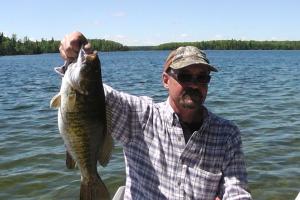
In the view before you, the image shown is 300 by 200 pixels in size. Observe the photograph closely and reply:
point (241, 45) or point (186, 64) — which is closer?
point (186, 64)

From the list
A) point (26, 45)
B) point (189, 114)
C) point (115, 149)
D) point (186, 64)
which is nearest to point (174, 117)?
point (189, 114)

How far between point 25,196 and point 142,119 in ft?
15.8

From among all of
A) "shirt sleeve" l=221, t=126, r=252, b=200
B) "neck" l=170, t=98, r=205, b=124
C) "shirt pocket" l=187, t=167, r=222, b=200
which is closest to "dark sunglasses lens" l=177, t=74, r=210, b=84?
"neck" l=170, t=98, r=205, b=124

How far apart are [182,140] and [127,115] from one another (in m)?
0.55

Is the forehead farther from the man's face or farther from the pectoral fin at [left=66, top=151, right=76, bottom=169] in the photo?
the pectoral fin at [left=66, top=151, right=76, bottom=169]

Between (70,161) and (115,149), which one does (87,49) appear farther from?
(115,149)

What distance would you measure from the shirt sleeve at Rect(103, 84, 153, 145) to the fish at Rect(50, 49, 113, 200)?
0.51 metres

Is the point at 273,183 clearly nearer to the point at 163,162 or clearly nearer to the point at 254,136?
the point at 254,136

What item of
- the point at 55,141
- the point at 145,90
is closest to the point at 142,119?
the point at 55,141

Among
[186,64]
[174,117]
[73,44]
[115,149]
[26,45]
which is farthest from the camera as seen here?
[26,45]

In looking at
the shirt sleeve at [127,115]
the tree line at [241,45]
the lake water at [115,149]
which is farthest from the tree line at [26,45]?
the shirt sleeve at [127,115]

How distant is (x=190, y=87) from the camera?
4320mm

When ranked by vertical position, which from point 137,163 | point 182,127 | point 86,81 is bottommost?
point 137,163

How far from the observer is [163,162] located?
14.4ft
